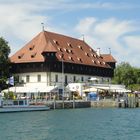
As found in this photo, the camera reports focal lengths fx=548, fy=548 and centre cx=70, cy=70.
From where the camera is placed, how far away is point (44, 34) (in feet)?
400

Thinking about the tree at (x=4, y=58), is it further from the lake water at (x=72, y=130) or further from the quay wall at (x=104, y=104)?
the lake water at (x=72, y=130)

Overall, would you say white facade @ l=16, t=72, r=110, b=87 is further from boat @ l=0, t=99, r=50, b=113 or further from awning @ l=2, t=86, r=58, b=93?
boat @ l=0, t=99, r=50, b=113

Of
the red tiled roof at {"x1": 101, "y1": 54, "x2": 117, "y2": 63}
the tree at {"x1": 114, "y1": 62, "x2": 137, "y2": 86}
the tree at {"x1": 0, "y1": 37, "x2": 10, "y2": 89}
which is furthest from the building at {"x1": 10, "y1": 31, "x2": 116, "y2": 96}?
the red tiled roof at {"x1": 101, "y1": 54, "x2": 117, "y2": 63}

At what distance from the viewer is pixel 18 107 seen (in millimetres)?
89312

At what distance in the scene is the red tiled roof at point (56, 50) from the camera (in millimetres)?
116500

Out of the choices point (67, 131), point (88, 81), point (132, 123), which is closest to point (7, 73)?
point (88, 81)

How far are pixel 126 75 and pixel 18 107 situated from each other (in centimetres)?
5460

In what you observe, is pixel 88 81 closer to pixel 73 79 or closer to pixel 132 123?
pixel 73 79

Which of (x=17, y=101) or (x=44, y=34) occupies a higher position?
(x=44, y=34)

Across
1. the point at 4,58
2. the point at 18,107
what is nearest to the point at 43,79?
the point at 4,58

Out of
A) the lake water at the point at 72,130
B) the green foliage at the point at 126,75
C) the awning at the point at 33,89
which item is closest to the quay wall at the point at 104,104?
the awning at the point at 33,89

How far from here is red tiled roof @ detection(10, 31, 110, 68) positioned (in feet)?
382

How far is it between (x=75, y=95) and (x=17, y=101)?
2475 cm

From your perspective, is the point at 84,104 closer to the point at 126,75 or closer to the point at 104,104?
the point at 104,104
